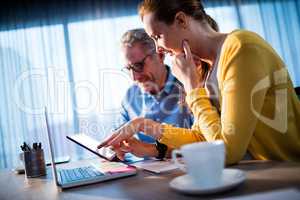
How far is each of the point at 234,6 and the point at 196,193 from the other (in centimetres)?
333

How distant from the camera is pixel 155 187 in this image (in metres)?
0.69

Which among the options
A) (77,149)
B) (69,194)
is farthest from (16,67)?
(69,194)

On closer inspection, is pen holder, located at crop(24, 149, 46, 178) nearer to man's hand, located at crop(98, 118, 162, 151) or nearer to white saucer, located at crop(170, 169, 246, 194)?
man's hand, located at crop(98, 118, 162, 151)

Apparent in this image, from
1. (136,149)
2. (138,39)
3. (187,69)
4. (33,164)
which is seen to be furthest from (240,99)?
(138,39)

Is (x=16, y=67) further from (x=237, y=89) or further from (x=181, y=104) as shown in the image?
(x=237, y=89)

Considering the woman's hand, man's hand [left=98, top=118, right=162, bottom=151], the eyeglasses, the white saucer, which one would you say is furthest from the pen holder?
the eyeglasses

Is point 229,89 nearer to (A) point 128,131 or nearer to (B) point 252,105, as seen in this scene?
(B) point 252,105

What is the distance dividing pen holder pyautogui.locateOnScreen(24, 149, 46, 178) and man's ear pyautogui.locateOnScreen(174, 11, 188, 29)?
69cm

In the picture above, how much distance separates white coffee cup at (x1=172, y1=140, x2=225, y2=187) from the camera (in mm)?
573

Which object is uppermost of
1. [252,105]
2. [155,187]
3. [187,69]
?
[187,69]

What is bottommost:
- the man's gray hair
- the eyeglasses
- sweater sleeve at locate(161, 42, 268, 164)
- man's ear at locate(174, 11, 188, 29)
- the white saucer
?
the white saucer

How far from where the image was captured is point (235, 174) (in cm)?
62

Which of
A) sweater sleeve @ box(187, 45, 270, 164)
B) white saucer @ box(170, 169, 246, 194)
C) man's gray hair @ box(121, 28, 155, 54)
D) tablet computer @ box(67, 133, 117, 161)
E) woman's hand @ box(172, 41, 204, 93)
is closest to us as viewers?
white saucer @ box(170, 169, 246, 194)

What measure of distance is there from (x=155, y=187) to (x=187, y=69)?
0.47 metres
